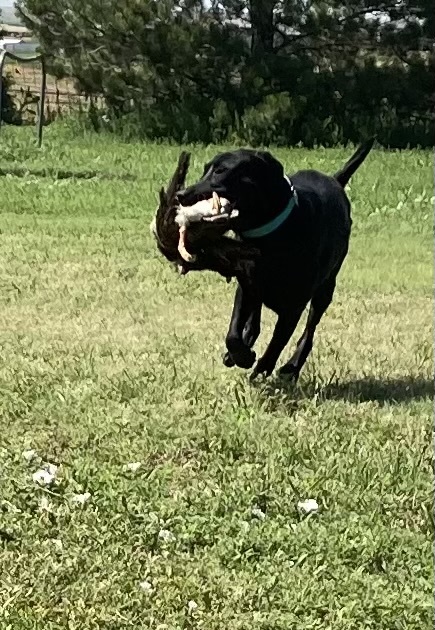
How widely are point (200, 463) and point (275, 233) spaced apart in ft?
3.41

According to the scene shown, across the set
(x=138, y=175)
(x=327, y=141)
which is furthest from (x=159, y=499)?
(x=327, y=141)

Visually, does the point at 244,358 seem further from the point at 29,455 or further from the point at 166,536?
the point at 166,536

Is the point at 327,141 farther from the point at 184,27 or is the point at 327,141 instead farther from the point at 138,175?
the point at 138,175

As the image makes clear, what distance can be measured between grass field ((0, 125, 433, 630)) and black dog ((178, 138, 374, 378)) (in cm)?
24

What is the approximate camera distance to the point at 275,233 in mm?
4617

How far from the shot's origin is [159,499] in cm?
377

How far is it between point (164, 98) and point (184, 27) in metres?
1.82

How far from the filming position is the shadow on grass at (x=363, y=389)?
16.2 feet

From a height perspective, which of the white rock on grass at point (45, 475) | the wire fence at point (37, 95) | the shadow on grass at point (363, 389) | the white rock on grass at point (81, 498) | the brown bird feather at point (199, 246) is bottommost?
the wire fence at point (37, 95)

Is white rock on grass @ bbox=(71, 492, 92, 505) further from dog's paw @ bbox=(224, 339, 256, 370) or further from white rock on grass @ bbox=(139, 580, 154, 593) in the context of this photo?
dog's paw @ bbox=(224, 339, 256, 370)

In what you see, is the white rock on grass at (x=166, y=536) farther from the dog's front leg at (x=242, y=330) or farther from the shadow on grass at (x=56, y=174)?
the shadow on grass at (x=56, y=174)

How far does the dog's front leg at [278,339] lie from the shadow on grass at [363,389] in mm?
86

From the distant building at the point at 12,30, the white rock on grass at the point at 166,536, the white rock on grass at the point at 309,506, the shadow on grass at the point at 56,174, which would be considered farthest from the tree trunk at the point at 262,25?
the white rock on grass at the point at 166,536

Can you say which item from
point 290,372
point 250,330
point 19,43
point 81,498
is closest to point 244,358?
point 250,330
